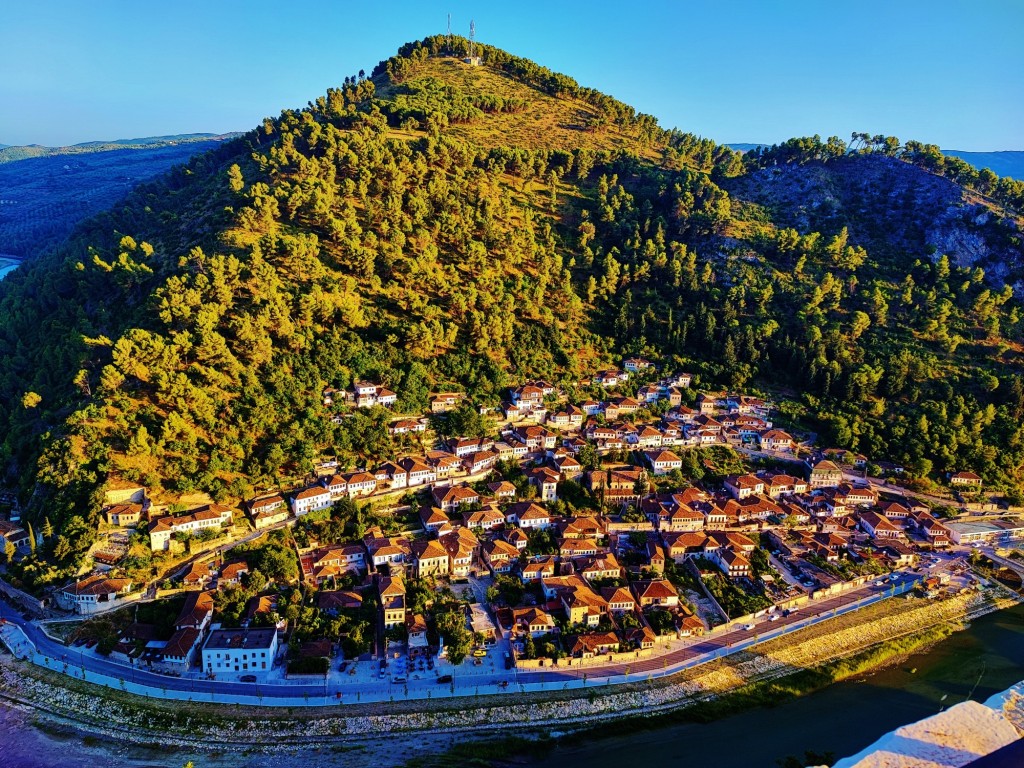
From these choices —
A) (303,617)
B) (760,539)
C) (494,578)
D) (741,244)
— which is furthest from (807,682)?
(741,244)

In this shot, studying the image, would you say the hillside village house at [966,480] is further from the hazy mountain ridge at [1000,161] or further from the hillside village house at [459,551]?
the hazy mountain ridge at [1000,161]

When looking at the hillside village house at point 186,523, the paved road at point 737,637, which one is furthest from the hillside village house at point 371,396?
the paved road at point 737,637

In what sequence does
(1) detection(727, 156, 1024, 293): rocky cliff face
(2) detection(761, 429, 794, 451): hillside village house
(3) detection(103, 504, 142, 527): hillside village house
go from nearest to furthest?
(3) detection(103, 504, 142, 527): hillside village house < (2) detection(761, 429, 794, 451): hillside village house < (1) detection(727, 156, 1024, 293): rocky cliff face

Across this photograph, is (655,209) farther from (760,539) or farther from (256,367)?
(256,367)

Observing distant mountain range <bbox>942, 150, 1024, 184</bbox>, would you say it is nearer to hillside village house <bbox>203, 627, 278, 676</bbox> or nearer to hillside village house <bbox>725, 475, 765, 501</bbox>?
hillside village house <bbox>725, 475, 765, 501</bbox>

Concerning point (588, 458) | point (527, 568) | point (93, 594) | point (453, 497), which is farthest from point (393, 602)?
point (588, 458)

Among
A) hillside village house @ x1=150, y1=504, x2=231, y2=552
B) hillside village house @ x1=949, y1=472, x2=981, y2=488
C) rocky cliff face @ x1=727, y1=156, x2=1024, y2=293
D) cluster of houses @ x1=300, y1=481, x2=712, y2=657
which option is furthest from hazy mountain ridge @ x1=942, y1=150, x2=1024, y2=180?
hillside village house @ x1=150, y1=504, x2=231, y2=552

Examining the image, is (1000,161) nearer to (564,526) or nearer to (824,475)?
(824,475)
